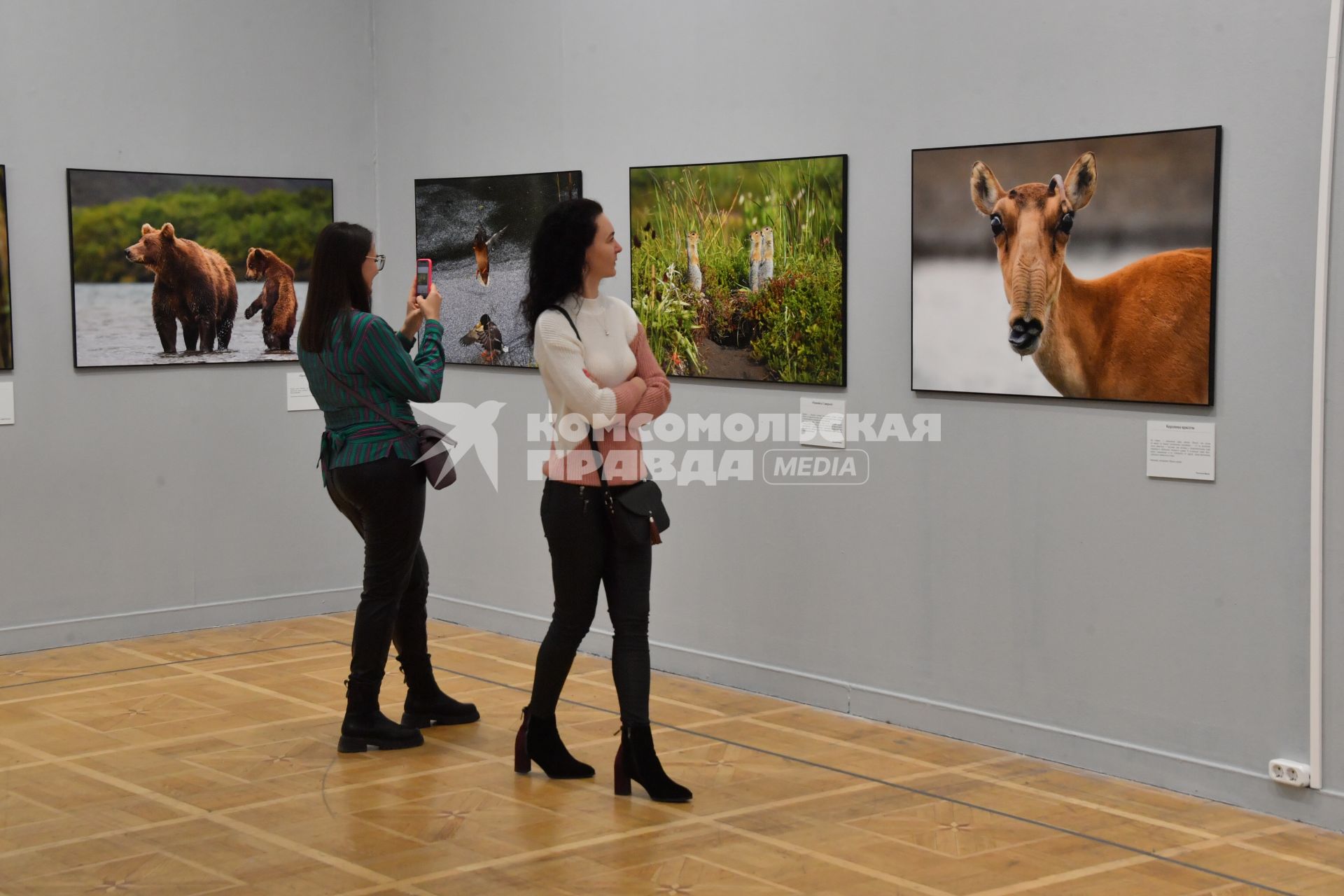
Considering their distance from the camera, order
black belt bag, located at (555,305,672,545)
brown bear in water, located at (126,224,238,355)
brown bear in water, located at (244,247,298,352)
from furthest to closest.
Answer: brown bear in water, located at (244,247,298,352) → brown bear in water, located at (126,224,238,355) → black belt bag, located at (555,305,672,545)

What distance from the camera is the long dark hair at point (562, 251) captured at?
488 centimetres

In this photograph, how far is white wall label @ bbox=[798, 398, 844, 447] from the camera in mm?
6109

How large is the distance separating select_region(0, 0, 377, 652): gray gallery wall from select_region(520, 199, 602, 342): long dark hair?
137 inches

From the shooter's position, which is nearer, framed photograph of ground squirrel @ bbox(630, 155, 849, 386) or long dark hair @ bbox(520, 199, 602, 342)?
long dark hair @ bbox(520, 199, 602, 342)

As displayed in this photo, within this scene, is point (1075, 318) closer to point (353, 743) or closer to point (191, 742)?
point (353, 743)

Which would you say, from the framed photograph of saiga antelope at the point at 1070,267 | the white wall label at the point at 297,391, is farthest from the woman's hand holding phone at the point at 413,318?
the white wall label at the point at 297,391

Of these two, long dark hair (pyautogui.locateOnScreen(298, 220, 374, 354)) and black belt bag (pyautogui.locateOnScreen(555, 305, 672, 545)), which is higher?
long dark hair (pyautogui.locateOnScreen(298, 220, 374, 354))

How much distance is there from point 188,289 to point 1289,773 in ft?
18.5

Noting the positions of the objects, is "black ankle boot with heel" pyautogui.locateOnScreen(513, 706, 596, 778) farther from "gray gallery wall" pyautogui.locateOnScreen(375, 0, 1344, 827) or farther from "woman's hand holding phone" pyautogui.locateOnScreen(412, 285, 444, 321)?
"woman's hand holding phone" pyautogui.locateOnScreen(412, 285, 444, 321)

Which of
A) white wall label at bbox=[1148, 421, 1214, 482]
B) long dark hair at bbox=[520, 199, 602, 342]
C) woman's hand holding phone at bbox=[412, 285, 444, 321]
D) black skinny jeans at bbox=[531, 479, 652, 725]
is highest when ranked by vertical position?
long dark hair at bbox=[520, 199, 602, 342]

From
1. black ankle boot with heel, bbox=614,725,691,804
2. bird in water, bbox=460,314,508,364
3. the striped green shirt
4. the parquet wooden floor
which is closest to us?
the parquet wooden floor

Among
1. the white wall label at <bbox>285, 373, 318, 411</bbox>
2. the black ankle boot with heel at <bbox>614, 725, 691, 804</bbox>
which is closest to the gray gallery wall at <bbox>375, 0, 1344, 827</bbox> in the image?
the white wall label at <bbox>285, 373, 318, 411</bbox>

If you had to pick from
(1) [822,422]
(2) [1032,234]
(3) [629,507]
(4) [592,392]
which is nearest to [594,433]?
(4) [592,392]

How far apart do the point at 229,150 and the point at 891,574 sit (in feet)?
13.9
